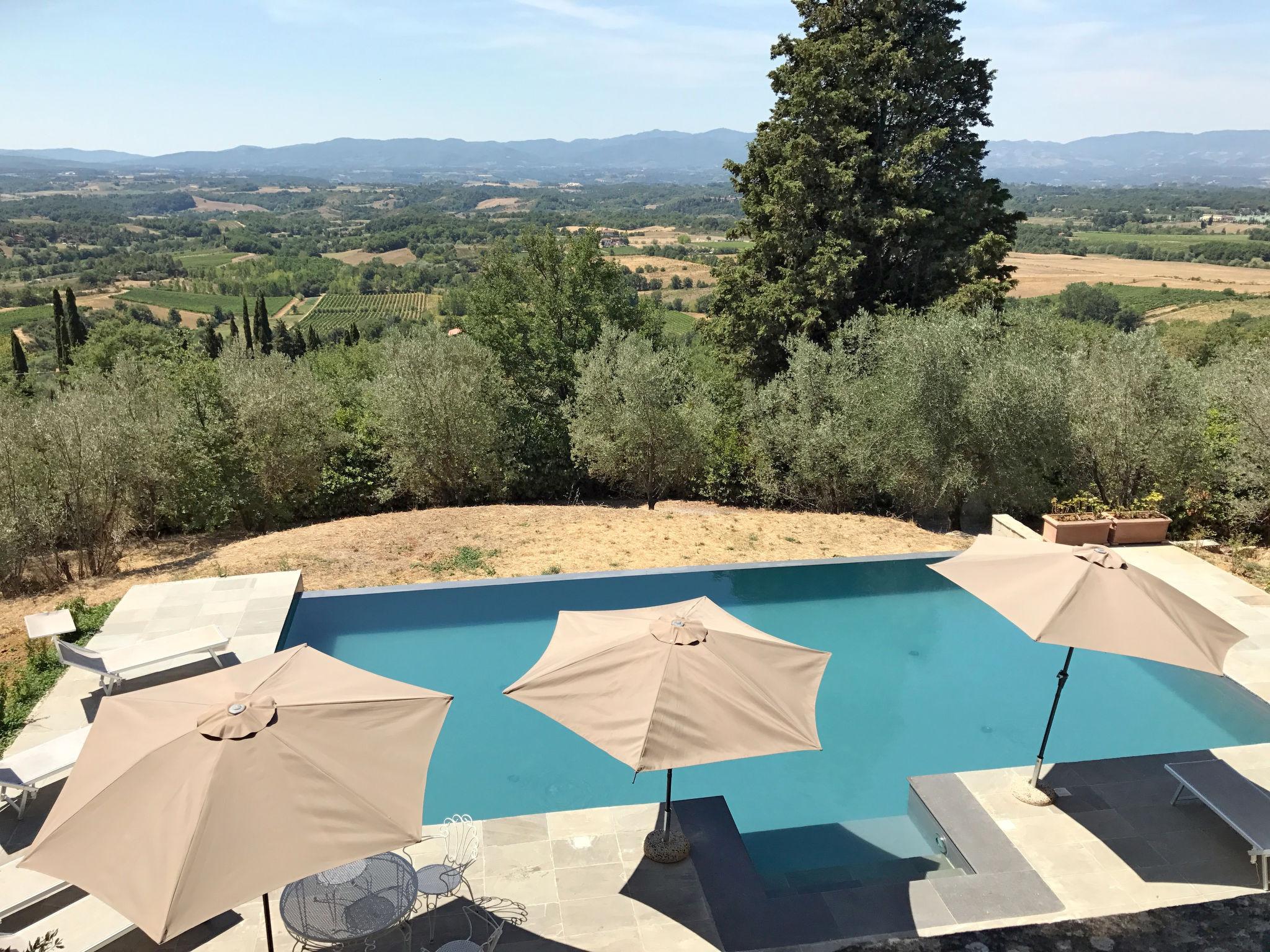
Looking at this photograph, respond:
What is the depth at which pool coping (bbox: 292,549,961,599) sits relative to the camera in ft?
35.6

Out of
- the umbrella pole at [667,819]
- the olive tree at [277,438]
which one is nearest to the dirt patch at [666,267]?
the olive tree at [277,438]

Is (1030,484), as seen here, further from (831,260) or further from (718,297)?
(718,297)

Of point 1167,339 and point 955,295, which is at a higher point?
point 955,295

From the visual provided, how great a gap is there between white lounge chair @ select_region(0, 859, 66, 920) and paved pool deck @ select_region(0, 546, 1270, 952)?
0.69 feet

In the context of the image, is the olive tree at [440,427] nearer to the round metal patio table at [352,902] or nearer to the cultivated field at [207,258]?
the round metal patio table at [352,902]

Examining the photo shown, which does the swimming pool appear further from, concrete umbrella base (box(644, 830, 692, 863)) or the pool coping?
concrete umbrella base (box(644, 830, 692, 863))

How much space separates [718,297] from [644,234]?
143879 millimetres

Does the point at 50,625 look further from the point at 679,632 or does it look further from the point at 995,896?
the point at 995,896

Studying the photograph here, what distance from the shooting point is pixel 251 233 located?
172625mm

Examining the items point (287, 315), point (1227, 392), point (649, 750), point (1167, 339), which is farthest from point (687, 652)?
point (287, 315)

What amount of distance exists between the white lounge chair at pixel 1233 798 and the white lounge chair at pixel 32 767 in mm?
8659

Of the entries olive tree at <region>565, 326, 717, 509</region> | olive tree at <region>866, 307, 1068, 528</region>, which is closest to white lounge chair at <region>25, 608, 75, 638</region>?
olive tree at <region>565, 326, 717, 509</region>

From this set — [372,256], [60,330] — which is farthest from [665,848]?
[372,256]

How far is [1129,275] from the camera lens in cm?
8894
